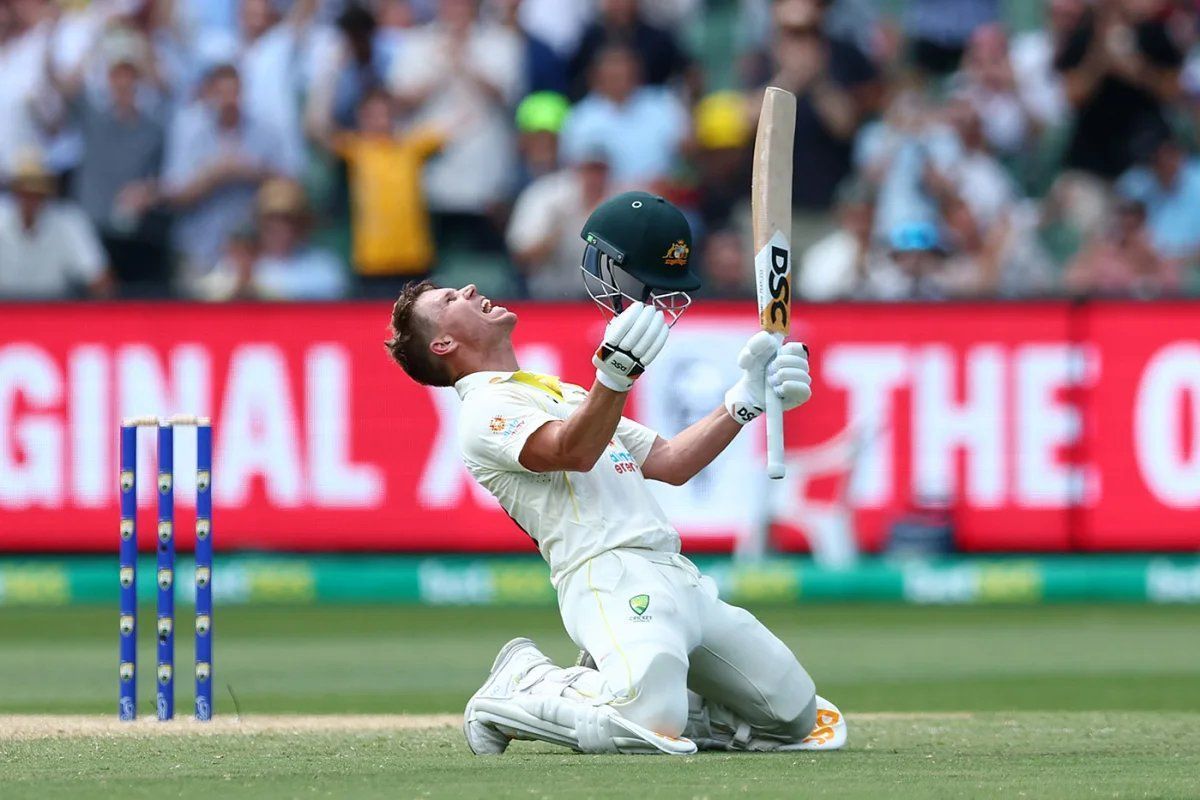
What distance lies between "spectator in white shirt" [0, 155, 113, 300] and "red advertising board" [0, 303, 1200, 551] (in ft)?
3.11

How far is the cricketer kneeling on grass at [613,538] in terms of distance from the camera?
5.12m

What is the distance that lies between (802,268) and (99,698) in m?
5.51

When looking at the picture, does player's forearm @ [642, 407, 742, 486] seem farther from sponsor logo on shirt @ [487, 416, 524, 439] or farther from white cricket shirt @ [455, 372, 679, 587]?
sponsor logo on shirt @ [487, 416, 524, 439]

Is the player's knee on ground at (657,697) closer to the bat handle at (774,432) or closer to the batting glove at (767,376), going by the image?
the bat handle at (774,432)

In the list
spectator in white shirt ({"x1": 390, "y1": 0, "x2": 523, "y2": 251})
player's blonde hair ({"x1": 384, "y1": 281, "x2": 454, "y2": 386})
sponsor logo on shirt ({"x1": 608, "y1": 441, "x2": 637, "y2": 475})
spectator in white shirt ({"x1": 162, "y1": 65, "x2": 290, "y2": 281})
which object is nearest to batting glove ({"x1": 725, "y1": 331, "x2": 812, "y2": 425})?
sponsor logo on shirt ({"x1": 608, "y1": 441, "x2": 637, "y2": 475})

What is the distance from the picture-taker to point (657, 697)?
5102 millimetres

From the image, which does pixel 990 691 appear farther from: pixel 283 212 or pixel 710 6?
pixel 710 6

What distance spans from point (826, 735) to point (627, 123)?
7.11 meters

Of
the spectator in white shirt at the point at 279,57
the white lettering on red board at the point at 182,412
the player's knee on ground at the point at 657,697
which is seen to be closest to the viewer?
the player's knee on ground at the point at 657,697

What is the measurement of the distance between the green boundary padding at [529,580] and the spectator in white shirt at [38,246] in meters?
1.77

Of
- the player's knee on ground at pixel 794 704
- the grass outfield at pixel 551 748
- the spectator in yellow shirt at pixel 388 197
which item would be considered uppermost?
the spectator in yellow shirt at pixel 388 197

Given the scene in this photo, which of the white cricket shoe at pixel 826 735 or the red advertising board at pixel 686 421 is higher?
the red advertising board at pixel 686 421

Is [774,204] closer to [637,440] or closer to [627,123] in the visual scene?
[637,440]

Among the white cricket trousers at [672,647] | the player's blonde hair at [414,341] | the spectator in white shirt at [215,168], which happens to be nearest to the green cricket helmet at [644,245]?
the player's blonde hair at [414,341]
